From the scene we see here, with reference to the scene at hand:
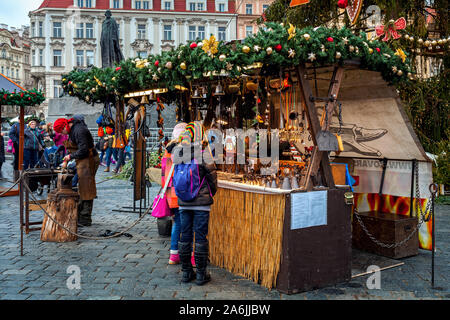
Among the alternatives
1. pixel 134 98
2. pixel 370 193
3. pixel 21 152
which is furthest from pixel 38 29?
pixel 370 193

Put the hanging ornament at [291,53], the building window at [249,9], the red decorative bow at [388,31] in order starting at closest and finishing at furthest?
the hanging ornament at [291,53]
the red decorative bow at [388,31]
the building window at [249,9]

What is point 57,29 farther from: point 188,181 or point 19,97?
point 188,181

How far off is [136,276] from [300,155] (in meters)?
3.26

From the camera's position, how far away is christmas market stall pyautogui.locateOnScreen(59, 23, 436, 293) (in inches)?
178

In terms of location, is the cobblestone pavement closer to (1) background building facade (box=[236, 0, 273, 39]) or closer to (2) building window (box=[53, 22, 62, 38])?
(1) background building facade (box=[236, 0, 273, 39])

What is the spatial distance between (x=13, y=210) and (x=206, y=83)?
17.7 ft

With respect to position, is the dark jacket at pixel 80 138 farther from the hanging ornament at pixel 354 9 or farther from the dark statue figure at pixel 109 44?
the dark statue figure at pixel 109 44

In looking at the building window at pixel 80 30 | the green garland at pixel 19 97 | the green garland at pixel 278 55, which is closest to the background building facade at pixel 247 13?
the building window at pixel 80 30

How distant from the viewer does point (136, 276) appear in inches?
198

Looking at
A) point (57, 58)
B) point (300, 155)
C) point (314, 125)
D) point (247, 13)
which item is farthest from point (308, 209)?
point (57, 58)

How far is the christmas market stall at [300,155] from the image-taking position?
14.8 ft

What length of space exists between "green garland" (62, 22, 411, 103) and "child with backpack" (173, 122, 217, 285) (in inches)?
34.2

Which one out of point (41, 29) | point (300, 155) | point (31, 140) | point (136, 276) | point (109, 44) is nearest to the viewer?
point (136, 276)

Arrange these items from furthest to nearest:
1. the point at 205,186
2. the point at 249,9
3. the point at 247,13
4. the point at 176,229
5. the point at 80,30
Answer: the point at 249,9 < the point at 247,13 < the point at 80,30 < the point at 176,229 < the point at 205,186
